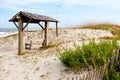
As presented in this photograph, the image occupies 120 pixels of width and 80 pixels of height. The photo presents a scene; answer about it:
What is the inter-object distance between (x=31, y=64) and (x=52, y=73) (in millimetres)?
1949

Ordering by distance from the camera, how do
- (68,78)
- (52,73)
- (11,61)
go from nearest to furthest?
(68,78), (52,73), (11,61)

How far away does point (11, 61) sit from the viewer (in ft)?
49.1

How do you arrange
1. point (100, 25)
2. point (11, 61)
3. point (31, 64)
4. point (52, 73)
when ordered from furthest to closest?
point (100, 25) → point (11, 61) → point (31, 64) → point (52, 73)

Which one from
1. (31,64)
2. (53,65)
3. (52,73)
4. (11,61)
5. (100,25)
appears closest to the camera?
(52,73)

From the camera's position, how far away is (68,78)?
11.4m

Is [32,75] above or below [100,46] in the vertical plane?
below

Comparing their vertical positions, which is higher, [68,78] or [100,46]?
[100,46]

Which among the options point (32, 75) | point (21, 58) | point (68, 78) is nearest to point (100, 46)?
point (68, 78)

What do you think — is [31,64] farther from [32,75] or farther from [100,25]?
[100,25]

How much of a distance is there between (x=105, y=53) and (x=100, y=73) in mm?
2421

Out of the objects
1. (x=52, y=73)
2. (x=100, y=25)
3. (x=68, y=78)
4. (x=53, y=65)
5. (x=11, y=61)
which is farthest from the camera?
(x=100, y=25)

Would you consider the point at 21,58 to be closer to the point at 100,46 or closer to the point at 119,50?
the point at 100,46

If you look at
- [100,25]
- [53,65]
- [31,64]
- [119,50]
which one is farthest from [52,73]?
[100,25]

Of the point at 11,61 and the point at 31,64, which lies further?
the point at 11,61
